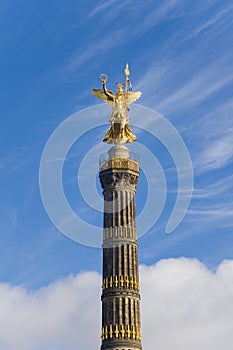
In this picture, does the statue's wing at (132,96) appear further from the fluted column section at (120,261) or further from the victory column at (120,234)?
the fluted column section at (120,261)

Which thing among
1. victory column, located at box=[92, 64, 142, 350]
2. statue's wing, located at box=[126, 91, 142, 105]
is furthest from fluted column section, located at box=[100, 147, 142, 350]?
statue's wing, located at box=[126, 91, 142, 105]

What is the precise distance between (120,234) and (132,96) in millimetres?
23881

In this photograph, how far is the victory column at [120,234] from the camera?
9462 centimetres

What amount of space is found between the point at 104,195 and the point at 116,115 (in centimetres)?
1360

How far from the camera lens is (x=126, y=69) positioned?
11169 cm

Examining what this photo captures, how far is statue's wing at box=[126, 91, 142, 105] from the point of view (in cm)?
10962

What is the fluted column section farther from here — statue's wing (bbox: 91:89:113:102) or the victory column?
statue's wing (bbox: 91:89:113:102)

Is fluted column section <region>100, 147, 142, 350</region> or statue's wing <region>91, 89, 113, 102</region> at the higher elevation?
statue's wing <region>91, 89, 113, 102</region>

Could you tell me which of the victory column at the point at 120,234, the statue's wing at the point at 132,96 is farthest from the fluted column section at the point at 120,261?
the statue's wing at the point at 132,96

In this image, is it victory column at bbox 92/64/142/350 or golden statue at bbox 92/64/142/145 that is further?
golden statue at bbox 92/64/142/145

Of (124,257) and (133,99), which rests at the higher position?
(133,99)

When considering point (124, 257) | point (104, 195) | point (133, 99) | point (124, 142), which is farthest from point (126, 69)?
point (124, 257)

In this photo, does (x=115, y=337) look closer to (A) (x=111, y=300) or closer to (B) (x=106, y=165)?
(A) (x=111, y=300)

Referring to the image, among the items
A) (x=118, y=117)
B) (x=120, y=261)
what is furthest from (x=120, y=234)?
(x=118, y=117)
